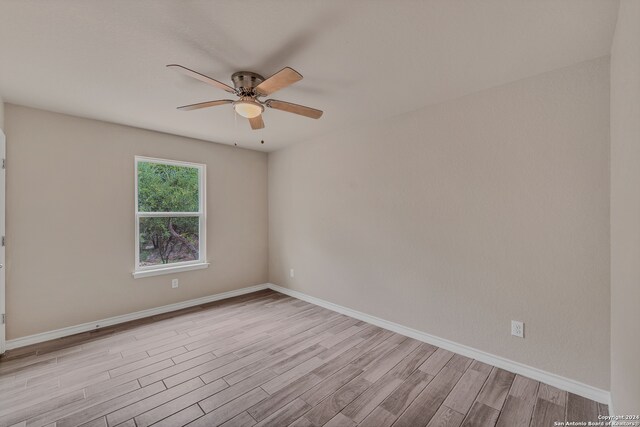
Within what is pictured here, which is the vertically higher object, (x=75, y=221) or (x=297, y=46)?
(x=297, y=46)

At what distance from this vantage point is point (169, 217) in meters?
3.85

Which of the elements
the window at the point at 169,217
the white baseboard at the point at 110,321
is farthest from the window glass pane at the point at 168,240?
the white baseboard at the point at 110,321

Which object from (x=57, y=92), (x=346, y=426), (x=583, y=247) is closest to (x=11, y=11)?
(x=57, y=92)

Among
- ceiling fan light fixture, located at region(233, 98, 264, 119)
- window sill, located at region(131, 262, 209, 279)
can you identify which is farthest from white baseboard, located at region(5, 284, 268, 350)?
ceiling fan light fixture, located at region(233, 98, 264, 119)

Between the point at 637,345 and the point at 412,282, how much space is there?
1863mm

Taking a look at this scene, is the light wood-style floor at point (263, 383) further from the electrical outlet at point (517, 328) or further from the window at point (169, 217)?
the window at point (169, 217)

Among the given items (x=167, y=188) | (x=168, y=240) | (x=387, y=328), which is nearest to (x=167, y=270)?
(x=168, y=240)

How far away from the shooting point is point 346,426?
1.74 meters

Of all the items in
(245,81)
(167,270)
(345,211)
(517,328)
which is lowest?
(517,328)

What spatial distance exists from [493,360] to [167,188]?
417cm

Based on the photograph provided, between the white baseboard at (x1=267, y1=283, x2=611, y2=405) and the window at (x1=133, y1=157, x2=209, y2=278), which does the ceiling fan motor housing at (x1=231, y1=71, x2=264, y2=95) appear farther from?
the white baseboard at (x1=267, y1=283, x2=611, y2=405)

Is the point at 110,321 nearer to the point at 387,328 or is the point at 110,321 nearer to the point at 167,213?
the point at 167,213

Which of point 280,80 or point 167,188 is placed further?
point 167,188

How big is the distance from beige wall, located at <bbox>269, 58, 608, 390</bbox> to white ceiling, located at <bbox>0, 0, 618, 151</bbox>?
1.04ft
